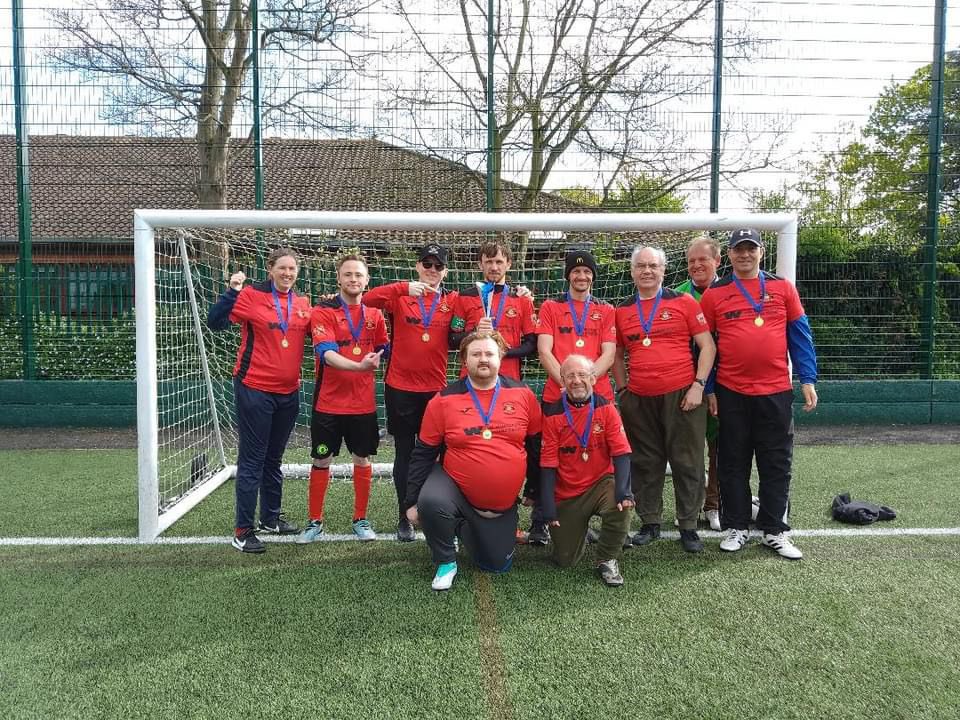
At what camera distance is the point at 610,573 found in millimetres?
3479

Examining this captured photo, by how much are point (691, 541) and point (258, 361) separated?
2740 millimetres

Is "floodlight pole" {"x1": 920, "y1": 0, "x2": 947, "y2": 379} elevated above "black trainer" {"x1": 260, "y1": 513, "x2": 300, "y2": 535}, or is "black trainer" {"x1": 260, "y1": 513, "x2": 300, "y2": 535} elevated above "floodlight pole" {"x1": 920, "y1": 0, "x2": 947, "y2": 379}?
"floodlight pole" {"x1": 920, "y1": 0, "x2": 947, "y2": 379}

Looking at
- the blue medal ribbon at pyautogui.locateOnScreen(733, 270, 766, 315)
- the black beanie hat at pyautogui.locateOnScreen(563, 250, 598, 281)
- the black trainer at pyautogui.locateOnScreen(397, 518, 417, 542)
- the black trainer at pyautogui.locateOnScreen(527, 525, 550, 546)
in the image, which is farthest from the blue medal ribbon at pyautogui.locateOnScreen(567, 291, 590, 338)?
the black trainer at pyautogui.locateOnScreen(397, 518, 417, 542)

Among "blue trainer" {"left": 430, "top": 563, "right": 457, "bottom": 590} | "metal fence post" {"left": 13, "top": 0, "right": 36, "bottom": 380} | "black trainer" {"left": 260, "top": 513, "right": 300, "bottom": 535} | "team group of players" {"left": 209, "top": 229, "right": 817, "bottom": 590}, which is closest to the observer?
"blue trainer" {"left": 430, "top": 563, "right": 457, "bottom": 590}

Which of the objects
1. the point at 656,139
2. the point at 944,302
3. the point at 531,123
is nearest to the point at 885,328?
the point at 944,302

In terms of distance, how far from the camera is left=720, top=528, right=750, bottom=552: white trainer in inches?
157

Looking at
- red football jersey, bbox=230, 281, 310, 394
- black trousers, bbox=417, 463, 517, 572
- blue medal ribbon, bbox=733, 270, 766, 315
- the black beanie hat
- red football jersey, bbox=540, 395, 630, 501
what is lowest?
black trousers, bbox=417, 463, 517, 572

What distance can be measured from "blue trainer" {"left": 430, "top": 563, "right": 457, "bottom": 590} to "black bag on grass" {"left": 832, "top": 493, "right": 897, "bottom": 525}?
2705mm

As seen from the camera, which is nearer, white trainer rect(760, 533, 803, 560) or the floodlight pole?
white trainer rect(760, 533, 803, 560)

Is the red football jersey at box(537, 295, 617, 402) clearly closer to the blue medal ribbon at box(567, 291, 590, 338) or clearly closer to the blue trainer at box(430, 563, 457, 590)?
the blue medal ribbon at box(567, 291, 590, 338)

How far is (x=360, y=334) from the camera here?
415 centimetres

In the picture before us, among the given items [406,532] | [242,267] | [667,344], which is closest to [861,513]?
[667,344]

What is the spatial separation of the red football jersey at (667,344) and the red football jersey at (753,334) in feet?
0.47

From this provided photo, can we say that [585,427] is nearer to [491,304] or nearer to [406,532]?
[491,304]
